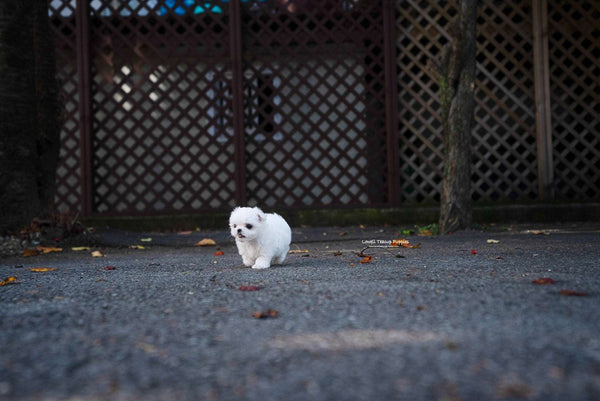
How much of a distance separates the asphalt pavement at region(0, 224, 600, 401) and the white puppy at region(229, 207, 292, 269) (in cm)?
22

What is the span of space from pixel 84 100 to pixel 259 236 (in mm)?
4456

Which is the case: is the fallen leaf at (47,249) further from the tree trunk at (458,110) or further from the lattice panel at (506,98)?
the lattice panel at (506,98)

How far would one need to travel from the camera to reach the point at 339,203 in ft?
20.8

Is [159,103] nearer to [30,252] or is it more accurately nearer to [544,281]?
[30,252]

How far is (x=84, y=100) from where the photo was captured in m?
6.25

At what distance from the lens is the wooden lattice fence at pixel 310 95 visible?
6.28 meters

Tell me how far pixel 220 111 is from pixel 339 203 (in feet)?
6.29

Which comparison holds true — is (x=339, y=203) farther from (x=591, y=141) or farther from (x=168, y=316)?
(x=168, y=316)

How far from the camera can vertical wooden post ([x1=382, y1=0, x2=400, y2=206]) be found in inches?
245

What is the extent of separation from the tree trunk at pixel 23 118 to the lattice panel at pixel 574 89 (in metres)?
5.97

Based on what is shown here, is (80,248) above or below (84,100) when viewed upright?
below

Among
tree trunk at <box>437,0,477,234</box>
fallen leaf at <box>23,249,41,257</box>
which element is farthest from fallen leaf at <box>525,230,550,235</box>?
fallen leaf at <box>23,249,41,257</box>

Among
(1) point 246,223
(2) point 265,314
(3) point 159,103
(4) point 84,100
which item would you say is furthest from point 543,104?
(2) point 265,314

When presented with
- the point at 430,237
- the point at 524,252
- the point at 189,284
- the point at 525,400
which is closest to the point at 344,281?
the point at 189,284
